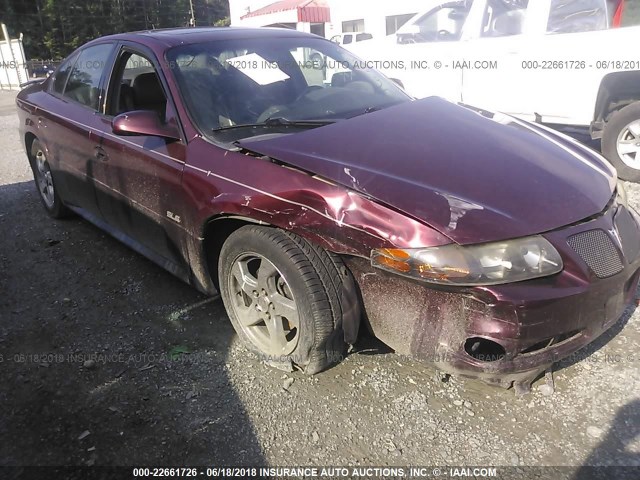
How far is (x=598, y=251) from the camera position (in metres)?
2.17

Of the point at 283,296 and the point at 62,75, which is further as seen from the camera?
the point at 62,75

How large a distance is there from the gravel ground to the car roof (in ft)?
5.54

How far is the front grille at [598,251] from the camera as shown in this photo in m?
2.12

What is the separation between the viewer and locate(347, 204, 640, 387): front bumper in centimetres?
200

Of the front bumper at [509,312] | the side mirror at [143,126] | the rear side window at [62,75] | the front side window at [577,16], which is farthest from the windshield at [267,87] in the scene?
the front side window at [577,16]

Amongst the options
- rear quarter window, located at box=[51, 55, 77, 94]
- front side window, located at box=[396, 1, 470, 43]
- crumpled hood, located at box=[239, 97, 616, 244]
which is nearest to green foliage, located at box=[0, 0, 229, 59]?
front side window, located at box=[396, 1, 470, 43]

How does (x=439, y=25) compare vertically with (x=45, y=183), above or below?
above

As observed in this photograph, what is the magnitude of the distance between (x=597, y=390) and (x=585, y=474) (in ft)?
1.86

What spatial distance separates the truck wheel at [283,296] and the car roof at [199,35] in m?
1.48

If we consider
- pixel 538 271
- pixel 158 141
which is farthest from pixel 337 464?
pixel 158 141

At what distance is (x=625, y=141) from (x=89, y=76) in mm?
5052

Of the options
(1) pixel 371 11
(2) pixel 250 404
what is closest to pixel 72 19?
(1) pixel 371 11

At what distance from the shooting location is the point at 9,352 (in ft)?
9.92

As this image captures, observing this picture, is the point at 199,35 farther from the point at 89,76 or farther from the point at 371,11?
the point at 371,11
